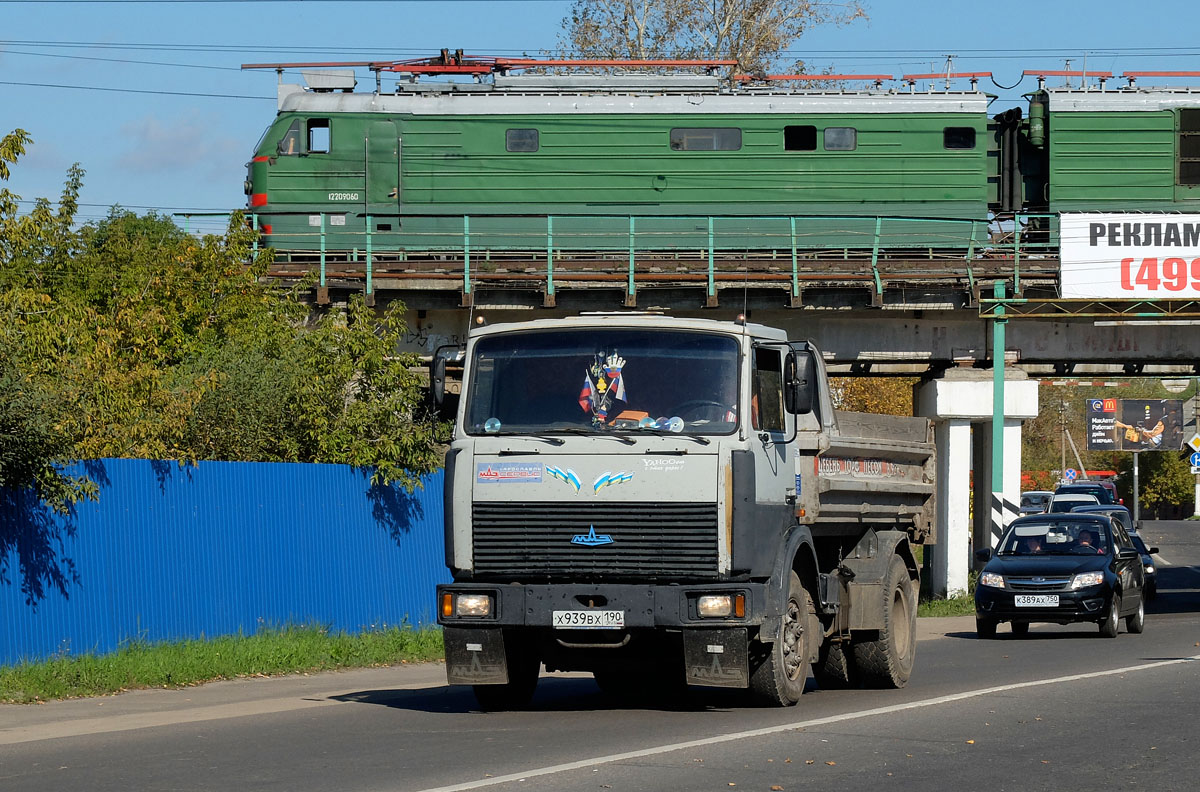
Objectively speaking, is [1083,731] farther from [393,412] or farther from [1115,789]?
[393,412]

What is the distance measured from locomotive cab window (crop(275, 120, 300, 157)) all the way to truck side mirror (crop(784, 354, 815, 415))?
1967cm

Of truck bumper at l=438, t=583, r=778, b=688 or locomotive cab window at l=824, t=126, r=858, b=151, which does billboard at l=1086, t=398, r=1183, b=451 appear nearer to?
locomotive cab window at l=824, t=126, r=858, b=151

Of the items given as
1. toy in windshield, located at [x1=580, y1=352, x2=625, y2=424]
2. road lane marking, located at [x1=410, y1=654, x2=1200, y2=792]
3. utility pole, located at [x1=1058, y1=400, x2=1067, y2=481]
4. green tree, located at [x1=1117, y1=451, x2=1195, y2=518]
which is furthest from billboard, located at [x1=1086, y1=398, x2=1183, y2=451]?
toy in windshield, located at [x1=580, y1=352, x2=625, y2=424]

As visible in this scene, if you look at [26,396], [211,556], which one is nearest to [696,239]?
[211,556]

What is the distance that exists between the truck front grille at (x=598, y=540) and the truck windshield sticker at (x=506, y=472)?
0.17 metres

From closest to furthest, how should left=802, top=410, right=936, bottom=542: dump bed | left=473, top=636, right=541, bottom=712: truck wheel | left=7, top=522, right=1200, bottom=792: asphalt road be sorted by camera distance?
1. left=7, top=522, right=1200, bottom=792: asphalt road
2. left=473, top=636, right=541, bottom=712: truck wheel
3. left=802, top=410, right=936, bottom=542: dump bed

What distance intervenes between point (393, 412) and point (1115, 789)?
13.1 meters

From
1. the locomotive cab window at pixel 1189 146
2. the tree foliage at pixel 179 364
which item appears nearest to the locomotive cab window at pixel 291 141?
the tree foliage at pixel 179 364

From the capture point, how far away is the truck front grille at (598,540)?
1105cm

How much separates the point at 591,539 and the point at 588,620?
1.81 ft

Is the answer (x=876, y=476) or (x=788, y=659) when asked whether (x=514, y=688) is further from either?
(x=876, y=476)

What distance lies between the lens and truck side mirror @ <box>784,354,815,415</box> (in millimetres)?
11609

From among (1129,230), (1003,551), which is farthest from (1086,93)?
(1003,551)

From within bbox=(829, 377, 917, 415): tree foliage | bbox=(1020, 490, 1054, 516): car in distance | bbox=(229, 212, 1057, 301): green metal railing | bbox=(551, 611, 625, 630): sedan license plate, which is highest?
bbox=(229, 212, 1057, 301): green metal railing
